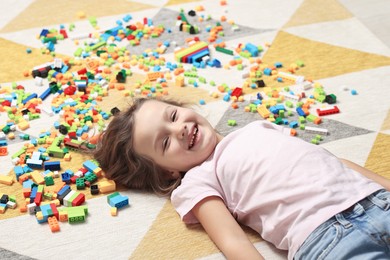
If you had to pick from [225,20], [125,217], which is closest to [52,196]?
[125,217]

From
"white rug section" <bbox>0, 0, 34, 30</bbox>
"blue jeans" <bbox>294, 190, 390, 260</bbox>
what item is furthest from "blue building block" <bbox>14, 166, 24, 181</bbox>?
"white rug section" <bbox>0, 0, 34, 30</bbox>

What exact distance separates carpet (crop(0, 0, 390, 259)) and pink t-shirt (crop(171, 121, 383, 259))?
8 cm

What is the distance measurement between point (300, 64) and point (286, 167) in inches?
31.7

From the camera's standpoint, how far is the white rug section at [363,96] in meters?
1.75

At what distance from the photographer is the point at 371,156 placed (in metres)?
1.59

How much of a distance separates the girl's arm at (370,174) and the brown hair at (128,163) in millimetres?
437

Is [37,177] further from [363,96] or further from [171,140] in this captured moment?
[363,96]

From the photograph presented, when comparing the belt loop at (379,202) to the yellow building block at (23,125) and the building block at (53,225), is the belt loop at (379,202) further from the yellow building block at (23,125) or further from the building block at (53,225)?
the yellow building block at (23,125)

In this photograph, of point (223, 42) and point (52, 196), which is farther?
point (223, 42)

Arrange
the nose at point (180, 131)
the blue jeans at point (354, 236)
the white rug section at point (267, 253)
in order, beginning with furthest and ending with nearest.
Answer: the nose at point (180, 131), the white rug section at point (267, 253), the blue jeans at point (354, 236)

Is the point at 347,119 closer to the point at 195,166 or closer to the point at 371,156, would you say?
the point at 371,156

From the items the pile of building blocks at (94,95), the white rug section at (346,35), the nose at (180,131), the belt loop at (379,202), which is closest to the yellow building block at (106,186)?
the pile of building blocks at (94,95)

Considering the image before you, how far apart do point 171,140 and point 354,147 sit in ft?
1.78

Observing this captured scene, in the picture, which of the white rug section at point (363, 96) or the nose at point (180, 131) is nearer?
the nose at point (180, 131)
